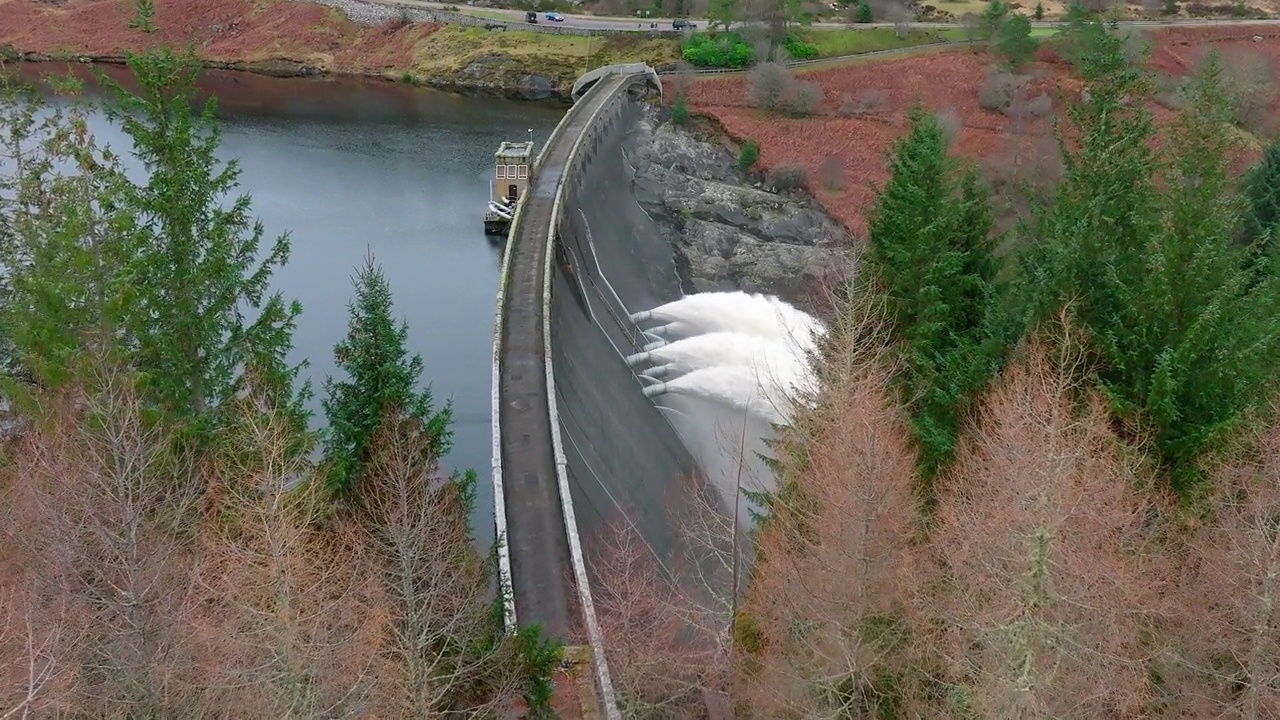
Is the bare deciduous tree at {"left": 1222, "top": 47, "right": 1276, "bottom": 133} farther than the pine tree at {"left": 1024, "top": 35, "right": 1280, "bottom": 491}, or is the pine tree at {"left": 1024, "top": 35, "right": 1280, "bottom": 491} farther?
the bare deciduous tree at {"left": 1222, "top": 47, "right": 1276, "bottom": 133}

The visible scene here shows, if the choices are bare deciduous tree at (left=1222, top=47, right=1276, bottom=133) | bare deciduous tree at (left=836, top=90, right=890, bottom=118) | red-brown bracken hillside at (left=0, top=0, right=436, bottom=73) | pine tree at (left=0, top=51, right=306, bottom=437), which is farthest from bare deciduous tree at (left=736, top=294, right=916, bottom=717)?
red-brown bracken hillside at (left=0, top=0, right=436, bottom=73)

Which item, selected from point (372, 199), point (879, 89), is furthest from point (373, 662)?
point (879, 89)

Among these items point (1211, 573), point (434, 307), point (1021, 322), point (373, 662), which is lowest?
point (434, 307)

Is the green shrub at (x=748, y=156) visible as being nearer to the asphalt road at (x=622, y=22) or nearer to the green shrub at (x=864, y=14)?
the asphalt road at (x=622, y=22)

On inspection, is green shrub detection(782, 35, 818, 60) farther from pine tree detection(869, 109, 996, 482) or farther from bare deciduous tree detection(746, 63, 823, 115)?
pine tree detection(869, 109, 996, 482)

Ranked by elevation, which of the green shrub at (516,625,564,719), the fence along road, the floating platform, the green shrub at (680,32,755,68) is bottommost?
the green shrub at (516,625,564,719)

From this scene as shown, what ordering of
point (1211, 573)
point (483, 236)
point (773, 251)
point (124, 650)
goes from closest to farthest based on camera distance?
point (124, 650) → point (1211, 573) → point (773, 251) → point (483, 236)

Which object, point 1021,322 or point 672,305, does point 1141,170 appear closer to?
point 1021,322
